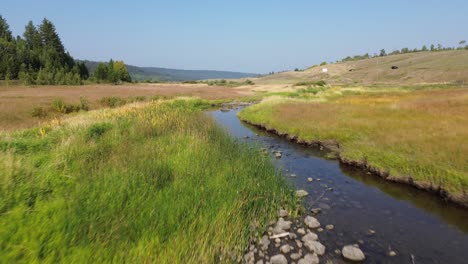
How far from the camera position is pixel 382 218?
28.1 ft

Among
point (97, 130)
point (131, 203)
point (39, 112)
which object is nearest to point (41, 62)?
point (39, 112)

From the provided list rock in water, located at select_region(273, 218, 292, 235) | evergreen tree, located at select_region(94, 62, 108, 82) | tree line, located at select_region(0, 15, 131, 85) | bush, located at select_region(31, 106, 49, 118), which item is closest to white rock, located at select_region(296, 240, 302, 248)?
rock in water, located at select_region(273, 218, 292, 235)

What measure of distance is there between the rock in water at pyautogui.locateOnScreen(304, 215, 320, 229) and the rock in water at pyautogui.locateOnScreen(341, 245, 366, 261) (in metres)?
1.13

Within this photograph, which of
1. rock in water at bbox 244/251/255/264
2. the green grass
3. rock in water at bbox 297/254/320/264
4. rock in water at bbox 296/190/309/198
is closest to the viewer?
the green grass

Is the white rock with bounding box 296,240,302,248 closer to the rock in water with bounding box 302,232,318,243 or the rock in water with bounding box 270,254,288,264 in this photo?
the rock in water with bounding box 302,232,318,243

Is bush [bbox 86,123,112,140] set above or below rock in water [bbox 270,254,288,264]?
above

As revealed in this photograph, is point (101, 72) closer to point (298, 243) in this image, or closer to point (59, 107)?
point (59, 107)

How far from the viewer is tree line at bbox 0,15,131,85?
7438 cm

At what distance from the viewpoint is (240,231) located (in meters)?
6.62

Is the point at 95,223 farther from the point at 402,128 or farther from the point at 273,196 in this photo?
the point at 402,128

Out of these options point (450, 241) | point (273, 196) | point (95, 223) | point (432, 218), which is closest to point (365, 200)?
point (432, 218)

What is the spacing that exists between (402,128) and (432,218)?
33.3 feet

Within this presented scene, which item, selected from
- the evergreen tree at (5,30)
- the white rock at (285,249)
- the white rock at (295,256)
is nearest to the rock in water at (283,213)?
the white rock at (285,249)

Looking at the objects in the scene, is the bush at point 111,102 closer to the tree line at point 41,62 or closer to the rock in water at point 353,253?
the rock in water at point 353,253
